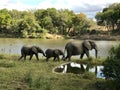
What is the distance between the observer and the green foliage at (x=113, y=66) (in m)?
11.2

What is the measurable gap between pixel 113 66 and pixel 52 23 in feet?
247

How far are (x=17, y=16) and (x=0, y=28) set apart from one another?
17.6 meters

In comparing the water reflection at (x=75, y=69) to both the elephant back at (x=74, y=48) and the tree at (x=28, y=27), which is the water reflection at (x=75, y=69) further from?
the tree at (x=28, y=27)

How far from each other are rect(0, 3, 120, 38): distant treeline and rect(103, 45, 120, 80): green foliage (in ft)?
215

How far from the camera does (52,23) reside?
86188 millimetres

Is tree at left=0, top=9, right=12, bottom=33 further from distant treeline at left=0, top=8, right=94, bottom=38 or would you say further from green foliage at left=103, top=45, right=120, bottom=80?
green foliage at left=103, top=45, right=120, bottom=80

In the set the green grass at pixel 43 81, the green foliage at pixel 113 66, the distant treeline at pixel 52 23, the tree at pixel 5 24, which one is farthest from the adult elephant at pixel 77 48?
the tree at pixel 5 24

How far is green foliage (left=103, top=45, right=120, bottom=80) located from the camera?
1116 cm

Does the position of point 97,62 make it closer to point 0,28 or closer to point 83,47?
point 83,47

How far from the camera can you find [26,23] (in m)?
77.1

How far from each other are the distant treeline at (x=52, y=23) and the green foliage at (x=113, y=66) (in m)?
65.7

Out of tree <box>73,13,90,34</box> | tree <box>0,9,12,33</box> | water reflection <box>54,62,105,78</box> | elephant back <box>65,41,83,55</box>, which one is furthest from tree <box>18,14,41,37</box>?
water reflection <box>54,62,105,78</box>

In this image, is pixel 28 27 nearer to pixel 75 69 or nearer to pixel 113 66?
pixel 75 69

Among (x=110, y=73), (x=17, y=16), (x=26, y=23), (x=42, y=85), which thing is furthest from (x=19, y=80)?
(x=17, y=16)
